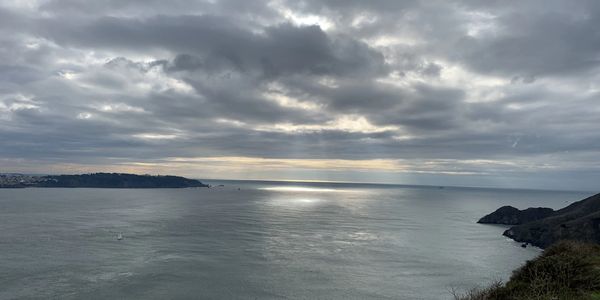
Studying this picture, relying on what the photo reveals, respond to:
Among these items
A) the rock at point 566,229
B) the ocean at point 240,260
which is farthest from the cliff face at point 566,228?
the ocean at point 240,260

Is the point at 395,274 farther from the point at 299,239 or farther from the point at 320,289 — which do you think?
the point at 299,239

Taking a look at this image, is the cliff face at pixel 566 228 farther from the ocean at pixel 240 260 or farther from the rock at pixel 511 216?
the rock at pixel 511 216

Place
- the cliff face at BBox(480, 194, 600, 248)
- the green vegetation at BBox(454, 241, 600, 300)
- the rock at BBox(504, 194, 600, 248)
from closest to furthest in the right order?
the green vegetation at BBox(454, 241, 600, 300), the rock at BBox(504, 194, 600, 248), the cliff face at BBox(480, 194, 600, 248)

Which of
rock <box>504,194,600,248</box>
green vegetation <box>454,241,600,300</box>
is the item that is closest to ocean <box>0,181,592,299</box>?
rock <box>504,194,600,248</box>

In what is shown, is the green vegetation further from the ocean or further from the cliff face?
the cliff face

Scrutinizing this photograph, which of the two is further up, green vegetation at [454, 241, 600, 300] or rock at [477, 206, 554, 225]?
green vegetation at [454, 241, 600, 300]

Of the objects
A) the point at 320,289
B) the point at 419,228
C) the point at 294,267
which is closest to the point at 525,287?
the point at 320,289

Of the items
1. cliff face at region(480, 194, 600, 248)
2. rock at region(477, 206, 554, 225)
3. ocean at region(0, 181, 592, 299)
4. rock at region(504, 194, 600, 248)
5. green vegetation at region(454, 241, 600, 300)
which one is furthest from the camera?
rock at region(477, 206, 554, 225)

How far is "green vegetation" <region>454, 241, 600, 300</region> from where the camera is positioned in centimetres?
2153

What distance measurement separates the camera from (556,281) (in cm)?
2436

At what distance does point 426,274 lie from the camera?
251 feet

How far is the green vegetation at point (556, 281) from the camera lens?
70.6ft

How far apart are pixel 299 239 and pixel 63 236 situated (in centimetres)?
6966

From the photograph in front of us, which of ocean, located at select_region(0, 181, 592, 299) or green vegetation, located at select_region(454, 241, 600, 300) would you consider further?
ocean, located at select_region(0, 181, 592, 299)
